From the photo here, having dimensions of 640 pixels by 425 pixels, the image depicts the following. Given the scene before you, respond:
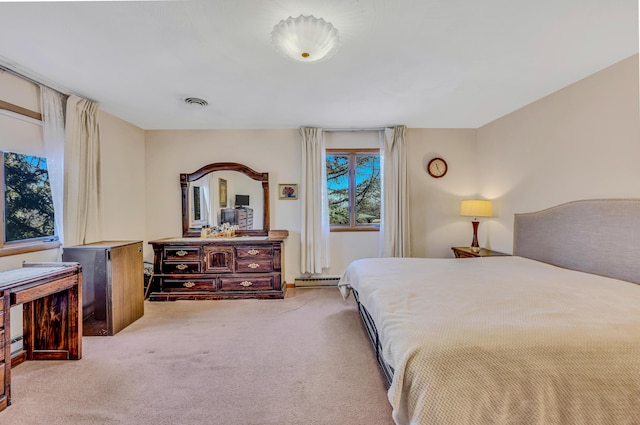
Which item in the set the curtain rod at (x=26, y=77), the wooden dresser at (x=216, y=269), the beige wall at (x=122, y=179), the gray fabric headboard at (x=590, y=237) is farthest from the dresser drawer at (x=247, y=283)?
the gray fabric headboard at (x=590, y=237)

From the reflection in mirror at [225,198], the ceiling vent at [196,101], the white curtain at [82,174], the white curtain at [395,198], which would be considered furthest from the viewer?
the reflection in mirror at [225,198]

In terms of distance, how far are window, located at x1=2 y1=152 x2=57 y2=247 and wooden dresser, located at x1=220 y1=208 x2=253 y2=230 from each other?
1.93 meters

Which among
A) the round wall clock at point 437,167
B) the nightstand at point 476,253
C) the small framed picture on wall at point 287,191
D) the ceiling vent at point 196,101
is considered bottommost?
the nightstand at point 476,253

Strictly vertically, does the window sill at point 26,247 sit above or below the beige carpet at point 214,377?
above

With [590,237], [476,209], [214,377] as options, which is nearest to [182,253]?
[214,377]

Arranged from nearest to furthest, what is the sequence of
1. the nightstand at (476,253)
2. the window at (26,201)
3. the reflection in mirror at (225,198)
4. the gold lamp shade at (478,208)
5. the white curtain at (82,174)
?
the window at (26,201) < the white curtain at (82,174) < the nightstand at (476,253) < the gold lamp shade at (478,208) < the reflection in mirror at (225,198)

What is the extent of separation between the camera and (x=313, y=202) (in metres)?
4.04

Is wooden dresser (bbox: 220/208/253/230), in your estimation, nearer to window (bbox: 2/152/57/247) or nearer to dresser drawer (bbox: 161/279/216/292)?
dresser drawer (bbox: 161/279/216/292)

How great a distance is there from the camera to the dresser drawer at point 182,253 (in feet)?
11.8

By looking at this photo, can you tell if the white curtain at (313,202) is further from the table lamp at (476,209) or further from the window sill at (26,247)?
the window sill at (26,247)

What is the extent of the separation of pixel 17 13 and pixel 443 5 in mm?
2607

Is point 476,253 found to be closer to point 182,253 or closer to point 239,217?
point 239,217

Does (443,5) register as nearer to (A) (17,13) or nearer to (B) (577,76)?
(B) (577,76)

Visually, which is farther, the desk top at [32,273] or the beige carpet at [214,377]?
the desk top at [32,273]
